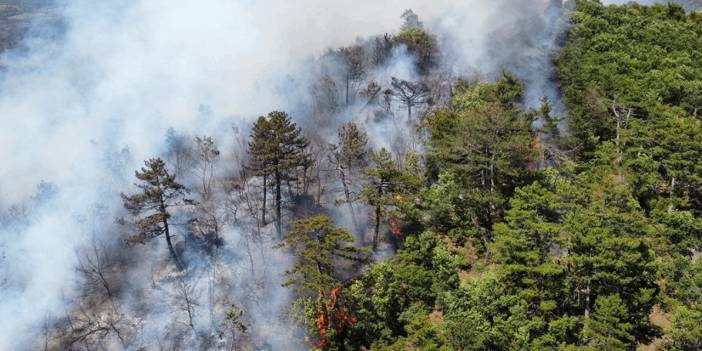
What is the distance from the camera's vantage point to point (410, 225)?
159 ft

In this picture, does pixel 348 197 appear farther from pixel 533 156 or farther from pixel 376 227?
pixel 533 156

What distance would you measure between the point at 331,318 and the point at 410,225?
43.2ft

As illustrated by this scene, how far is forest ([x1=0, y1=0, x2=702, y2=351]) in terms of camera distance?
119 ft

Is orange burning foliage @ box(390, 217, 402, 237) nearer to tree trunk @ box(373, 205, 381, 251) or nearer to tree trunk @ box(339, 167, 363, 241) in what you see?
tree trunk @ box(373, 205, 381, 251)

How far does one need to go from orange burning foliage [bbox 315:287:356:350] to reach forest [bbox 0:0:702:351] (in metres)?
0.15

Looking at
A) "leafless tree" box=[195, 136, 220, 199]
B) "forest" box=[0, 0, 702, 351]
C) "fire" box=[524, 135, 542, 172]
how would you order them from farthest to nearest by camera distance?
"leafless tree" box=[195, 136, 220, 199], "fire" box=[524, 135, 542, 172], "forest" box=[0, 0, 702, 351]

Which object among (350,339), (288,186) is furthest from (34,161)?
(350,339)

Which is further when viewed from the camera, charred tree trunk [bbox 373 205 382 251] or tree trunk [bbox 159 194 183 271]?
charred tree trunk [bbox 373 205 382 251]

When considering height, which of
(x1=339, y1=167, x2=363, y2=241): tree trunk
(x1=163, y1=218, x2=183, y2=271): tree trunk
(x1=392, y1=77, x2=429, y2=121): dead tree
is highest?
(x1=392, y1=77, x2=429, y2=121): dead tree

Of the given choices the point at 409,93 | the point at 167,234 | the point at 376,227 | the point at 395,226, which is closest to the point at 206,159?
the point at 167,234

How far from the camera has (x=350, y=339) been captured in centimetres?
3966

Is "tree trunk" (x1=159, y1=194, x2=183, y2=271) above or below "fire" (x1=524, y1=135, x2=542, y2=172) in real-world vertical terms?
below

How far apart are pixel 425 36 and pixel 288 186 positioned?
1101 inches

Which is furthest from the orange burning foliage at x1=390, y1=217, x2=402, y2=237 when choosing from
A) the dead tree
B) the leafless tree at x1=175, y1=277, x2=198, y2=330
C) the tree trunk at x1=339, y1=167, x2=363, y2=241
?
the dead tree
